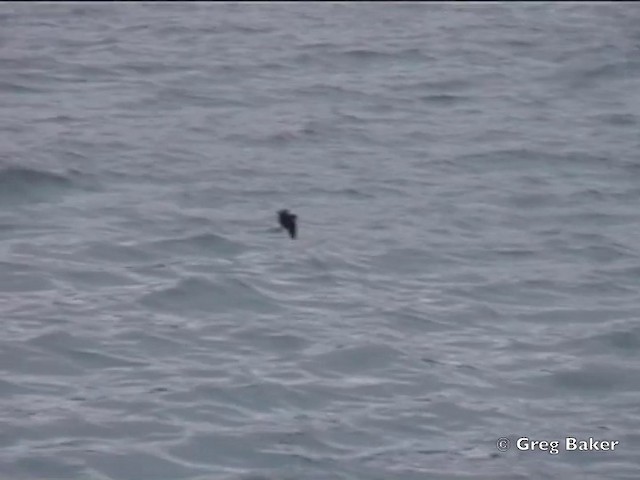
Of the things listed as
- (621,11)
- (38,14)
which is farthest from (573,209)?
(38,14)

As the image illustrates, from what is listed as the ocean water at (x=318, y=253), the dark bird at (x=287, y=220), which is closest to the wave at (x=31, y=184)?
the ocean water at (x=318, y=253)

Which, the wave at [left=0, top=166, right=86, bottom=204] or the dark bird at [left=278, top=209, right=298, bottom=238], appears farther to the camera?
the wave at [left=0, top=166, right=86, bottom=204]

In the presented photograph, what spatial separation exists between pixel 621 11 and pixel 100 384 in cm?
1258

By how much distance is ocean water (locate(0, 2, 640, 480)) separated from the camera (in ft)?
28.9

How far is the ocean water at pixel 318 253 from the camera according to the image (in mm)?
8797

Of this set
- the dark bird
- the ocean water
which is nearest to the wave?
the ocean water

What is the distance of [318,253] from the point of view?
11.6 metres

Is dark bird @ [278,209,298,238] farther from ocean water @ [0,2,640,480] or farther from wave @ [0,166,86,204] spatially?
wave @ [0,166,86,204]

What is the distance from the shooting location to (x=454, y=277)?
36.9ft

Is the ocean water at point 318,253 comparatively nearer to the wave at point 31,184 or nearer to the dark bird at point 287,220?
the wave at point 31,184

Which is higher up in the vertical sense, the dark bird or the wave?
the dark bird

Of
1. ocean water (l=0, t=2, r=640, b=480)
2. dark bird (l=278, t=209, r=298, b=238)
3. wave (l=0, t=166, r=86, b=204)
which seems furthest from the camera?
wave (l=0, t=166, r=86, b=204)

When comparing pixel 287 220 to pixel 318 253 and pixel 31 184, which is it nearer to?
pixel 318 253

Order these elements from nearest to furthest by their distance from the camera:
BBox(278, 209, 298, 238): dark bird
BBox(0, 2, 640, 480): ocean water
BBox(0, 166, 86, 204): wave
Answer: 1. BBox(0, 2, 640, 480): ocean water
2. BBox(278, 209, 298, 238): dark bird
3. BBox(0, 166, 86, 204): wave
